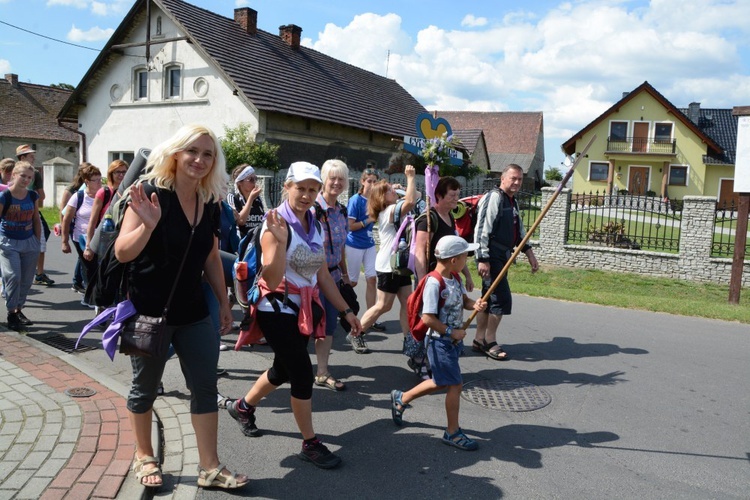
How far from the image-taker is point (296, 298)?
381 centimetres

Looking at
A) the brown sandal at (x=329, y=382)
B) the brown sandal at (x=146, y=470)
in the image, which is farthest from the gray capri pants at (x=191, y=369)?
the brown sandal at (x=329, y=382)

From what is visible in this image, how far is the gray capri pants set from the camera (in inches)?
130

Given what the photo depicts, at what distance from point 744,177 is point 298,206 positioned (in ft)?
28.7

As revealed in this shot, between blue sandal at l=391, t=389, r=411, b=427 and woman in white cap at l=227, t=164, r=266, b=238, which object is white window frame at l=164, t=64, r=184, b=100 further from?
blue sandal at l=391, t=389, r=411, b=427

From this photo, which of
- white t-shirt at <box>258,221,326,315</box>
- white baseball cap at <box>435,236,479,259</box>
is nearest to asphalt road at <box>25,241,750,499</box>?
white t-shirt at <box>258,221,326,315</box>

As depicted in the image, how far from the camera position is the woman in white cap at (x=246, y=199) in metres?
6.52

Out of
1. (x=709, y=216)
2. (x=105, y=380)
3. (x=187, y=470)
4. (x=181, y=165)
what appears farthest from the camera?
(x=709, y=216)

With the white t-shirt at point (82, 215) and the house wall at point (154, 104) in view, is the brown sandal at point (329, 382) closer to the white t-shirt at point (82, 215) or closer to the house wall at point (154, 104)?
the white t-shirt at point (82, 215)

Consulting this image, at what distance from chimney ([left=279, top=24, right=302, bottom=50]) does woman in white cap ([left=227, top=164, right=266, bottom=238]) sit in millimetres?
21553

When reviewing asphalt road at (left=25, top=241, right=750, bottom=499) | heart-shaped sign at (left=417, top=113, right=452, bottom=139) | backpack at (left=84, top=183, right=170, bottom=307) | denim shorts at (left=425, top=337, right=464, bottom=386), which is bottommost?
asphalt road at (left=25, top=241, right=750, bottom=499)

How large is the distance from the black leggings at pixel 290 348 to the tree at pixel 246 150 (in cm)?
1625

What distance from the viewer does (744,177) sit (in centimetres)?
Answer: 981

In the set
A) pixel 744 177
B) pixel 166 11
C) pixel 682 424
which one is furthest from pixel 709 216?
pixel 166 11

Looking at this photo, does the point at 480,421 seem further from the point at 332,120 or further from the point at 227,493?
the point at 332,120
